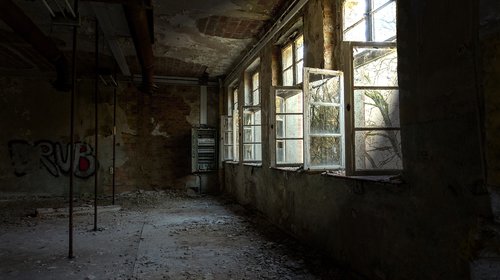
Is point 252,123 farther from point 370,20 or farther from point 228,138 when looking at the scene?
point 370,20

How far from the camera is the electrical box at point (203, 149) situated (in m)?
9.02

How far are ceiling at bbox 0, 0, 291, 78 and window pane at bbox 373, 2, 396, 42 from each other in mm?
1787

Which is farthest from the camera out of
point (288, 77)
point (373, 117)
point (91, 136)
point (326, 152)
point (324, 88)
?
point (91, 136)

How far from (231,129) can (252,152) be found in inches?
53.3

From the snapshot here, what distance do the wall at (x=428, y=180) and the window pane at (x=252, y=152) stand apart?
3579 mm

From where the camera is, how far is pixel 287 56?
215 inches

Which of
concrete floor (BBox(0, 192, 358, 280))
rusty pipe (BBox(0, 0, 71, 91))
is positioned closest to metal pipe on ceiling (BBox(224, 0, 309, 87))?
concrete floor (BBox(0, 192, 358, 280))

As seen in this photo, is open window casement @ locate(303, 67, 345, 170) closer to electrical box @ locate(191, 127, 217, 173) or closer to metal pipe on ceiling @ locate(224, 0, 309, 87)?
metal pipe on ceiling @ locate(224, 0, 309, 87)

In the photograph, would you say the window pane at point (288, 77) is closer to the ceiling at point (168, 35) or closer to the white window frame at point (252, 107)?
the ceiling at point (168, 35)

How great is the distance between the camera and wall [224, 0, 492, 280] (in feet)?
6.19

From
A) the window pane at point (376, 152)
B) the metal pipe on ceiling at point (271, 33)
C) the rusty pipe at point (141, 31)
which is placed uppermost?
the metal pipe on ceiling at point (271, 33)

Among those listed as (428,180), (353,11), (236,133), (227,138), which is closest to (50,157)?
(227,138)

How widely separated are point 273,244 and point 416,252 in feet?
6.78

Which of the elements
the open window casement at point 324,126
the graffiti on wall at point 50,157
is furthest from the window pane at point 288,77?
the graffiti on wall at point 50,157
